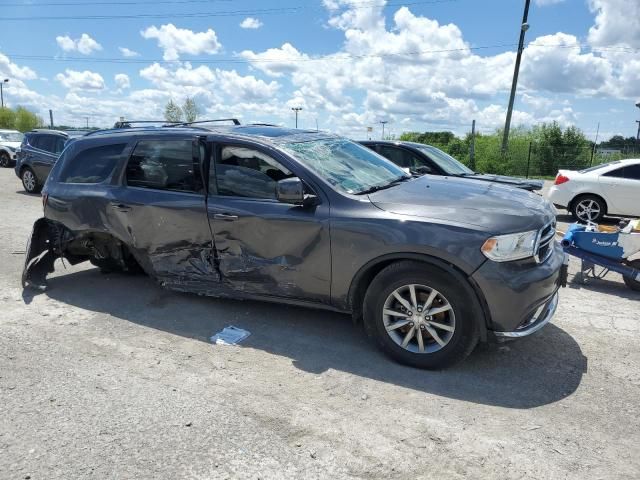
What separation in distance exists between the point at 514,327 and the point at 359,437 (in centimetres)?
135

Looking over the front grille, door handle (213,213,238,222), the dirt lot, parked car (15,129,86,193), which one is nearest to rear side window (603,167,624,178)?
the dirt lot

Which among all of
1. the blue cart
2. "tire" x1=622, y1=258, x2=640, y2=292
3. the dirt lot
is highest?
the blue cart

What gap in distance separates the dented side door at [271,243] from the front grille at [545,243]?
152 centimetres

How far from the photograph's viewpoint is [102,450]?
9.09 ft

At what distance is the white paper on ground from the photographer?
4176 millimetres

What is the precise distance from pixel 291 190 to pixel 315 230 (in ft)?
1.18

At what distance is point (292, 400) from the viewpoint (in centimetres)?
328

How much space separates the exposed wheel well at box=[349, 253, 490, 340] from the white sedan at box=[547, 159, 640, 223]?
7.99m

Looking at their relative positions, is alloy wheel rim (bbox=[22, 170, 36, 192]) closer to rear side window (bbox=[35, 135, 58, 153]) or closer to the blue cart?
rear side window (bbox=[35, 135, 58, 153])

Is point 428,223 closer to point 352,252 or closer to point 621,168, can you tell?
point 352,252

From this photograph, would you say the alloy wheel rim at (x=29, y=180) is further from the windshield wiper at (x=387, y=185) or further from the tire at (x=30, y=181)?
the windshield wiper at (x=387, y=185)

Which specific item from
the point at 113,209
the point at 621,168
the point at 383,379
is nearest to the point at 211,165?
the point at 113,209

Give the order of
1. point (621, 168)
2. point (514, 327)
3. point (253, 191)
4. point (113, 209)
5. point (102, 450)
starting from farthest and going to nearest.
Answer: point (621, 168)
point (113, 209)
point (253, 191)
point (514, 327)
point (102, 450)

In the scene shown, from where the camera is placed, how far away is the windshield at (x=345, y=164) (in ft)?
13.5
